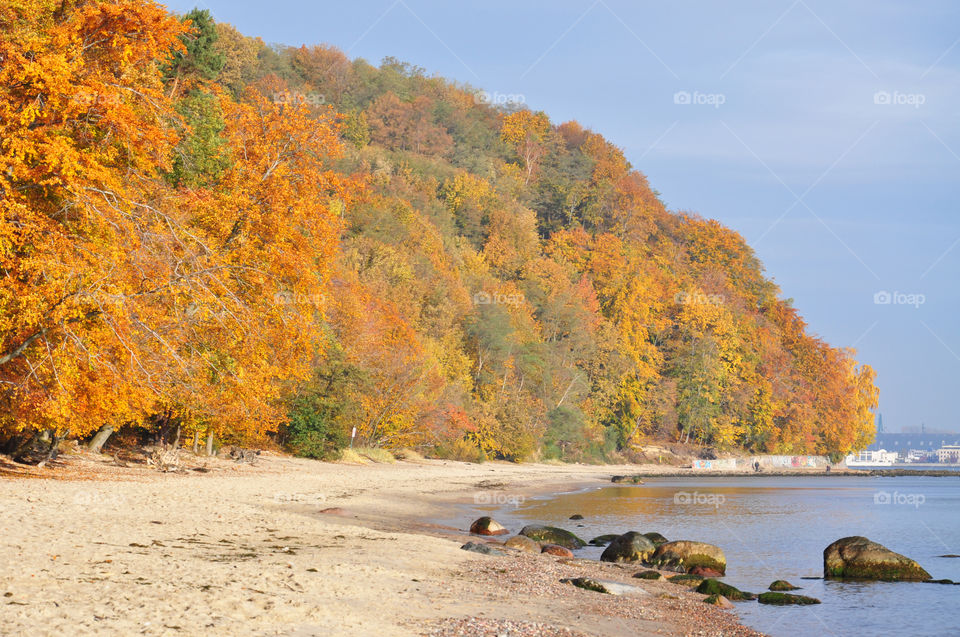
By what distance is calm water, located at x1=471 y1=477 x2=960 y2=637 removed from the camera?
15391 millimetres

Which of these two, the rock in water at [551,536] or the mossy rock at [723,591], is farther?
the rock in water at [551,536]

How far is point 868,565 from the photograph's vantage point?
20.2m

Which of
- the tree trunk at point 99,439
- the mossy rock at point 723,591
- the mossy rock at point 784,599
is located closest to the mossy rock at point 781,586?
the mossy rock at point 784,599

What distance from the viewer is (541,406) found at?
69.5 m

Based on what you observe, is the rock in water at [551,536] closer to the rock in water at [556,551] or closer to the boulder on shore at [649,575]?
the rock in water at [556,551]

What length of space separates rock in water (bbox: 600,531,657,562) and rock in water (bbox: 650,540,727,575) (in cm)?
52

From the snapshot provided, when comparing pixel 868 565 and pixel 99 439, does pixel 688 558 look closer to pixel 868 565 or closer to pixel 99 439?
pixel 868 565

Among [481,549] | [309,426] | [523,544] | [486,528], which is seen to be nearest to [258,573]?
[481,549]

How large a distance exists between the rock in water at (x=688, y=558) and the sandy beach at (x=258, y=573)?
1904 millimetres

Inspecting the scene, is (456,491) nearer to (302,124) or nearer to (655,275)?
(302,124)

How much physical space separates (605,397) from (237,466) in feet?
192

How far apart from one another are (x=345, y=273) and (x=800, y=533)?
31180mm

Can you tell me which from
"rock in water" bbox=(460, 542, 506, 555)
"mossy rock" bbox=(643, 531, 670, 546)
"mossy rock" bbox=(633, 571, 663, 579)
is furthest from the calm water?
"rock in water" bbox=(460, 542, 506, 555)

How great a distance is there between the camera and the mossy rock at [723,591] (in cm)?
1634
